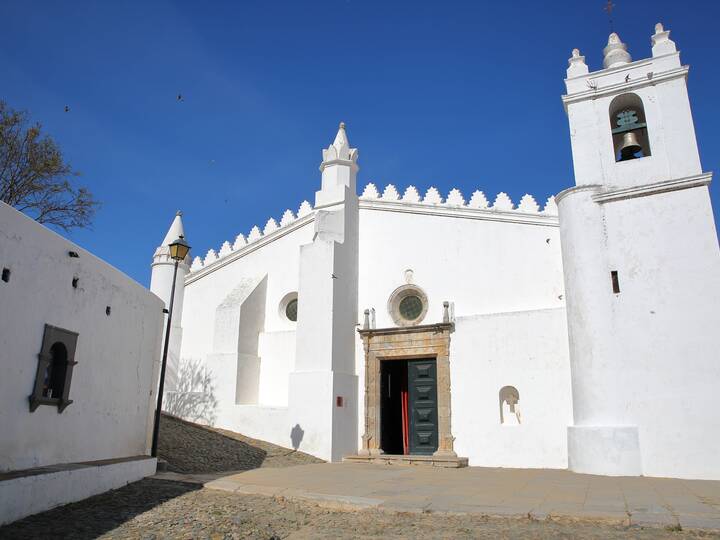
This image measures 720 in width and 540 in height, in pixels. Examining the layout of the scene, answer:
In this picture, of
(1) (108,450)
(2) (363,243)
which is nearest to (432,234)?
(2) (363,243)

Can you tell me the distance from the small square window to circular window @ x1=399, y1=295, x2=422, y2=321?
29.7 feet

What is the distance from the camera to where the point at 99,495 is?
714 centimetres

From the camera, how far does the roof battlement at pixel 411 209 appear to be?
46.6 ft

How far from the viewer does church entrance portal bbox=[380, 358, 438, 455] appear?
45.5 feet

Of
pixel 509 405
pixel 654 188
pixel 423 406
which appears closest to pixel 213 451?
pixel 423 406

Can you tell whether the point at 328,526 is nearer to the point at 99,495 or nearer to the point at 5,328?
the point at 99,495

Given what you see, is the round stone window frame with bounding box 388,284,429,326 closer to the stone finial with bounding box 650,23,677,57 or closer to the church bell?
the church bell

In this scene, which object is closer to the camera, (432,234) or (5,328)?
(5,328)

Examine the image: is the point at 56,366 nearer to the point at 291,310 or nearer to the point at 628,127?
the point at 291,310

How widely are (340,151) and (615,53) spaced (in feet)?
24.6

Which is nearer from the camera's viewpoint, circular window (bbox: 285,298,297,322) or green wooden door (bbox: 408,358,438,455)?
green wooden door (bbox: 408,358,438,455)

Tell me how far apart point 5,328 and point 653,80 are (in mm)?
12485

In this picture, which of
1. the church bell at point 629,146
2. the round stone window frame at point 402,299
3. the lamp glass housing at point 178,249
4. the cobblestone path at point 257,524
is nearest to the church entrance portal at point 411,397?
the round stone window frame at point 402,299

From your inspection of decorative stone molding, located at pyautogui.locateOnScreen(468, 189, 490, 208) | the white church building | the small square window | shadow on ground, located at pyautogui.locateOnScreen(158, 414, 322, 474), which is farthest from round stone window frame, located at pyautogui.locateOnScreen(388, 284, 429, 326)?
the small square window
